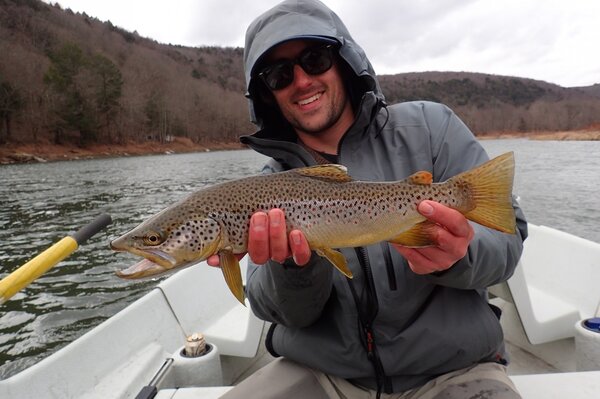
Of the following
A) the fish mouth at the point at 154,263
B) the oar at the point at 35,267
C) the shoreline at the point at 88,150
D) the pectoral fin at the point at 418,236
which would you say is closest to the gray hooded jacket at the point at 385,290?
the pectoral fin at the point at 418,236

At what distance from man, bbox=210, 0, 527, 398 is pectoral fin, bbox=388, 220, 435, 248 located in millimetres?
41

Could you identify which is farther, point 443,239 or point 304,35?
point 304,35

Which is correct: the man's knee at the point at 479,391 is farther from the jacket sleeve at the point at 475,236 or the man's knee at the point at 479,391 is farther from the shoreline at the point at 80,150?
the shoreline at the point at 80,150

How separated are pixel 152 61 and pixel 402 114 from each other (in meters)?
127

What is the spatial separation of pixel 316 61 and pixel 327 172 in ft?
3.16

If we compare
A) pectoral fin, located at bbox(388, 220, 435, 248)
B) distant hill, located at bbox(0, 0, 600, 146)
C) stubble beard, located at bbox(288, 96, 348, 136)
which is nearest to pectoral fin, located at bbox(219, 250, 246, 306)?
pectoral fin, located at bbox(388, 220, 435, 248)

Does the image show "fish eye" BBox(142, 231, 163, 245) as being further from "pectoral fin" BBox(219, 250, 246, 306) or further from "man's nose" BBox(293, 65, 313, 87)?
"man's nose" BBox(293, 65, 313, 87)

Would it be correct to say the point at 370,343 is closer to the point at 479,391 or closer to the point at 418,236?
the point at 479,391

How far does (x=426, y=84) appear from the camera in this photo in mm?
160750

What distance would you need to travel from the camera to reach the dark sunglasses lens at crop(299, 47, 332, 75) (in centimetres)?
301

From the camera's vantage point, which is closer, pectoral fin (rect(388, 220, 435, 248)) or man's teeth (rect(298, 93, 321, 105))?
pectoral fin (rect(388, 220, 435, 248))

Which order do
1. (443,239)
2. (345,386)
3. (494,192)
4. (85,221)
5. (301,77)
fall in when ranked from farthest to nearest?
(85,221), (301,77), (345,386), (494,192), (443,239)

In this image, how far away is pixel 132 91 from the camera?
80.1 metres

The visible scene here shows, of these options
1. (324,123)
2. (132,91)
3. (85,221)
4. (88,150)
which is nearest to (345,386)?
(324,123)
